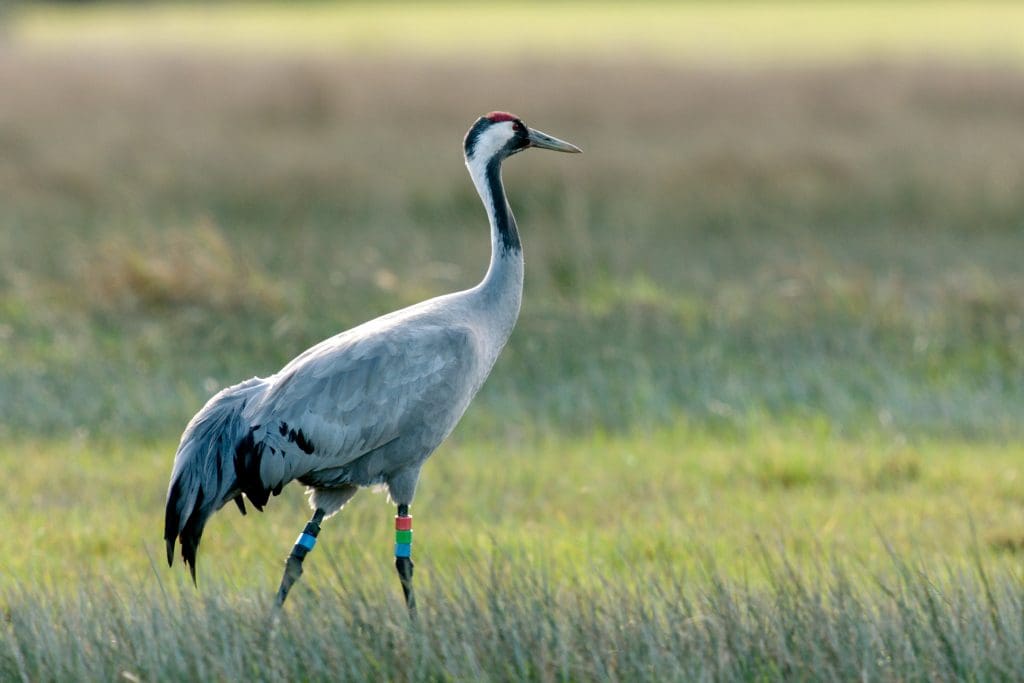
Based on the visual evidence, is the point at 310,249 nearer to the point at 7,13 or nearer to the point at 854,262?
the point at 854,262

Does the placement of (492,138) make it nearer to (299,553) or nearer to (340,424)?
(340,424)

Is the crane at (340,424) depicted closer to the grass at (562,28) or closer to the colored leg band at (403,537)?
the colored leg band at (403,537)

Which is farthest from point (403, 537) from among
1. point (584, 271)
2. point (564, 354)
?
point (584, 271)

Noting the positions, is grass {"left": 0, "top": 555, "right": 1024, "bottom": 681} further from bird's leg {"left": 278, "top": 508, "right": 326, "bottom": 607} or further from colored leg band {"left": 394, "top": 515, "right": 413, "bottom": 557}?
colored leg band {"left": 394, "top": 515, "right": 413, "bottom": 557}

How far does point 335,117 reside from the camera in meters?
19.5

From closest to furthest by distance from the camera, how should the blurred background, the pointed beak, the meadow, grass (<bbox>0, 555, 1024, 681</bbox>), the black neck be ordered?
1. grass (<bbox>0, 555, 1024, 681</bbox>)
2. the meadow
3. the black neck
4. the pointed beak
5. the blurred background

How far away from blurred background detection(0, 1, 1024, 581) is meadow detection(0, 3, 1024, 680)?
0.04m

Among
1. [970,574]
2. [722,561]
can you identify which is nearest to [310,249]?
[722,561]

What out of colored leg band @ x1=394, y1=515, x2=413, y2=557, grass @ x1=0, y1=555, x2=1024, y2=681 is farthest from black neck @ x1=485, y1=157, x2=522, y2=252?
grass @ x1=0, y1=555, x2=1024, y2=681

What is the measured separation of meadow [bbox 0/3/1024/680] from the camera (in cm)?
482

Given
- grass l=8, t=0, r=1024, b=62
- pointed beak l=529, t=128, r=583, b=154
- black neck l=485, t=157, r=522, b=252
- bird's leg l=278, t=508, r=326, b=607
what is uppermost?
grass l=8, t=0, r=1024, b=62

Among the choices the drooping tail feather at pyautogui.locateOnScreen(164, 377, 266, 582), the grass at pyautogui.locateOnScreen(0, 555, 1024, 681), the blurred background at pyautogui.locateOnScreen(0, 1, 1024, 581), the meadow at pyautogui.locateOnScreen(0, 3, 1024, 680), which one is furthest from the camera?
the blurred background at pyautogui.locateOnScreen(0, 1, 1024, 581)

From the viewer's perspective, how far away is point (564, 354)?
9.62 m

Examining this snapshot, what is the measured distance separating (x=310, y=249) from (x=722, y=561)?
814 centimetres
